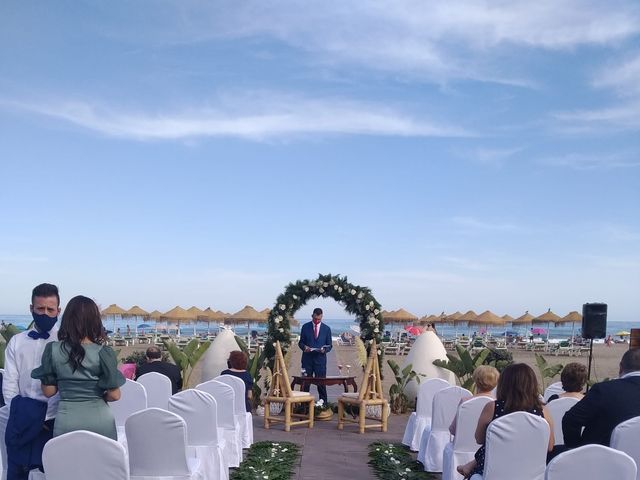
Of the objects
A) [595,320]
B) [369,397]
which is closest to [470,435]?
[369,397]

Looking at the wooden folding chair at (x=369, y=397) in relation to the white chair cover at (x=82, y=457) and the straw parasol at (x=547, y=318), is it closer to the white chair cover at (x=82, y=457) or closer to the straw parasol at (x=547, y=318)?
the white chair cover at (x=82, y=457)

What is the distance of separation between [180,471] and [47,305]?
1715 millimetres

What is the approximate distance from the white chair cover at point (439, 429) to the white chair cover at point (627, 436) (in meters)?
2.91

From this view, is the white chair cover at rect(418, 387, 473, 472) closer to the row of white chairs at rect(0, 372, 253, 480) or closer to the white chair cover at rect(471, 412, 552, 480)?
the row of white chairs at rect(0, 372, 253, 480)

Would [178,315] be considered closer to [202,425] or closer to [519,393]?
[202,425]

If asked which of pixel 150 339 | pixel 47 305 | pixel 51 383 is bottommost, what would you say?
pixel 150 339

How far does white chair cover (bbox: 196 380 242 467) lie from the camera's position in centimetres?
688

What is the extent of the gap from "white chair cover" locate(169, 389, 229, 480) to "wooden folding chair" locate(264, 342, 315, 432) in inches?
141

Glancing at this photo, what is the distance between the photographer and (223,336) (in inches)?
507

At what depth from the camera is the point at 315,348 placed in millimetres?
11242

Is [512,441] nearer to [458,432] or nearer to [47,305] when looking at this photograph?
[458,432]

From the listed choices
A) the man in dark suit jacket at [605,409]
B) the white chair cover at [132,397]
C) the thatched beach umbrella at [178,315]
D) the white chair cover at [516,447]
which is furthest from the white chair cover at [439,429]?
the thatched beach umbrella at [178,315]

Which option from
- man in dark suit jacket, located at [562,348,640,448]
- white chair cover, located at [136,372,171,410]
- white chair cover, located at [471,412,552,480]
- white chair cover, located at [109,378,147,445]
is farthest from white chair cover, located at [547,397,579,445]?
white chair cover, located at [136,372,171,410]

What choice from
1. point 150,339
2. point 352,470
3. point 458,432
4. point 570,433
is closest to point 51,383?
point 570,433
